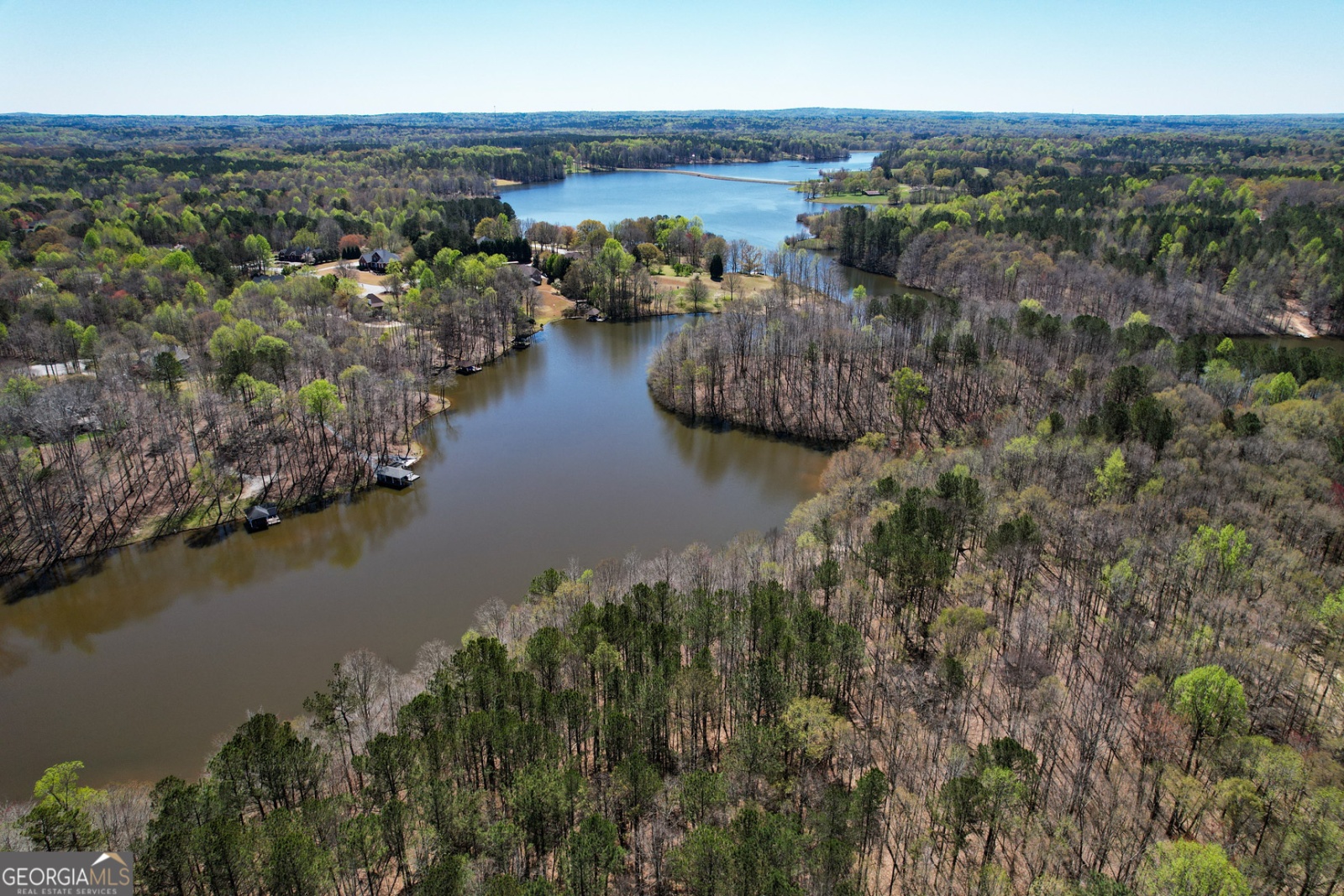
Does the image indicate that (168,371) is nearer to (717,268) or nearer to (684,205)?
(717,268)

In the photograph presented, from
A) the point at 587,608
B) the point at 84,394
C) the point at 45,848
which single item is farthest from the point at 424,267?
the point at 45,848

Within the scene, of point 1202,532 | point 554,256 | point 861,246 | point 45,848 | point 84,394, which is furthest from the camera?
point 861,246

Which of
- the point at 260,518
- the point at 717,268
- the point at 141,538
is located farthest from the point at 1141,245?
the point at 141,538

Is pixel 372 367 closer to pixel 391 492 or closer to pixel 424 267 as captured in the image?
pixel 391 492

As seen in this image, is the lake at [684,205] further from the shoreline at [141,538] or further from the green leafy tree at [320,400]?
the shoreline at [141,538]

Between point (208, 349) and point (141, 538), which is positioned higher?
point (208, 349)

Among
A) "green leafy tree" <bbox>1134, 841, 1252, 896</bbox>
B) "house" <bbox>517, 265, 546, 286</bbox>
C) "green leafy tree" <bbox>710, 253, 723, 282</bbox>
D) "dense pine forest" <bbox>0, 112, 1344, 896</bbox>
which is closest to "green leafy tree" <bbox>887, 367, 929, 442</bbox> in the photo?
"dense pine forest" <bbox>0, 112, 1344, 896</bbox>
